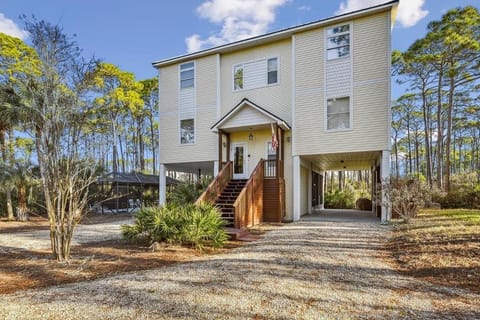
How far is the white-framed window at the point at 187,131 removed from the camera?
1431cm

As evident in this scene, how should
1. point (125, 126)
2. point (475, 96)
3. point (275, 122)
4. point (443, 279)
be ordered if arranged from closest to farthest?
1. point (443, 279)
2. point (275, 122)
3. point (475, 96)
4. point (125, 126)

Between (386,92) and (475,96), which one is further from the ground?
(475,96)

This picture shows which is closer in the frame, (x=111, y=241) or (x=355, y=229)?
(x=111, y=241)

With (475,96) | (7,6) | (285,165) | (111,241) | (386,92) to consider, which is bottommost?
(111,241)

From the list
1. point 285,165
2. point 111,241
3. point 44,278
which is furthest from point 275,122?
point 44,278

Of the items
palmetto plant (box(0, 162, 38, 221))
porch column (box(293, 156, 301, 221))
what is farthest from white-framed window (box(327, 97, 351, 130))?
palmetto plant (box(0, 162, 38, 221))

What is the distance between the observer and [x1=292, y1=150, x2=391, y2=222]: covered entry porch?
34.9 ft

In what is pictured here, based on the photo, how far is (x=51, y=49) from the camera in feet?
29.1

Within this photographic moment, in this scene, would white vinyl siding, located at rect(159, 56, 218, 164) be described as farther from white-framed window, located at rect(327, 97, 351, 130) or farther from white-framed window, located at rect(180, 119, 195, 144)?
white-framed window, located at rect(327, 97, 351, 130)

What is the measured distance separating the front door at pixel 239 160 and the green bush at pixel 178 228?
586cm

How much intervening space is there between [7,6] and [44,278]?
42.6ft

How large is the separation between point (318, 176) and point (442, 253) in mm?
13642

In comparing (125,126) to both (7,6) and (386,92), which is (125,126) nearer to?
(7,6)

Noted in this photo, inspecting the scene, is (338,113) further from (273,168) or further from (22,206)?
(22,206)
